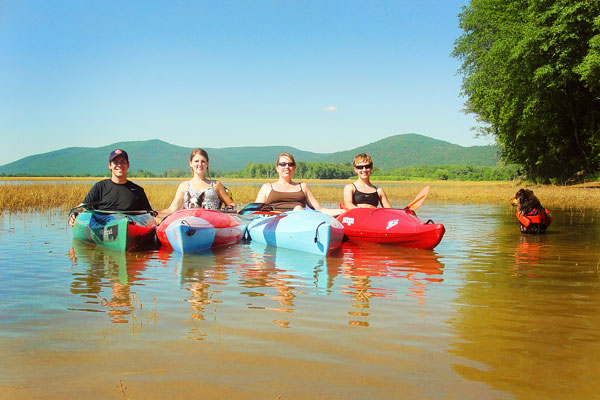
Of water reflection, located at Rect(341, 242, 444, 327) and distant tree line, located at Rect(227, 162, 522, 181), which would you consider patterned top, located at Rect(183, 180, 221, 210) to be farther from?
distant tree line, located at Rect(227, 162, 522, 181)

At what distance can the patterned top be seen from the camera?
9.74 meters

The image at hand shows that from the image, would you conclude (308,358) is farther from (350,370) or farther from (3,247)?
(3,247)

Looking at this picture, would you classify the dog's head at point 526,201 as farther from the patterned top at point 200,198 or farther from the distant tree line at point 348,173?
the distant tree line at point 348,173

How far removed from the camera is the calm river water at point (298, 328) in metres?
3.14

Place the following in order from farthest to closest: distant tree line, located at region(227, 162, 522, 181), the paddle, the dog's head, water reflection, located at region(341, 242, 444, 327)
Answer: distant tree line, located at region(227, 162, 522, 181), the dog's head, the paddle, water reflection, located at region(341, 242, 444, 327)

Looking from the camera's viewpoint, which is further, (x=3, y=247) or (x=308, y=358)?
(x=3, y=247)

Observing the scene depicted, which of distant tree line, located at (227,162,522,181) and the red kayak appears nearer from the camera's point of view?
the red kayak

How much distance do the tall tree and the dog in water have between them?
1140 centimetres

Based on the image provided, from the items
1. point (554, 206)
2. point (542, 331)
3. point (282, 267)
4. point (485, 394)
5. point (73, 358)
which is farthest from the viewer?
point (554, 206)

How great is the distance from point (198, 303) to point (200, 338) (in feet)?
3.81

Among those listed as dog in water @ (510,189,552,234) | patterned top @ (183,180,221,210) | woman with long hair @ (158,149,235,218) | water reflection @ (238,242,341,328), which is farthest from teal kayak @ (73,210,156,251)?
dog in water @ (510,189,552,234)

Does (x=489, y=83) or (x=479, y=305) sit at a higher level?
(x=489, y=83)

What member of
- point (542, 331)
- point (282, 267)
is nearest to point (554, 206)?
point (282, 267)

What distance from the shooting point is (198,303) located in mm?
5102
